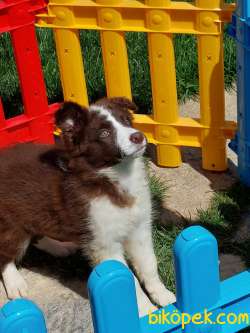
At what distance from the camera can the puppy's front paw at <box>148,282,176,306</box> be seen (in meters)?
3.74

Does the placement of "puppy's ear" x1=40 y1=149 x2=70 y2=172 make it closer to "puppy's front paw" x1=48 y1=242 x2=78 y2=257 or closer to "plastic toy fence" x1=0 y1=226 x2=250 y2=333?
"puppy's front paw" x1=48 y1=242 x2=78 y2=257

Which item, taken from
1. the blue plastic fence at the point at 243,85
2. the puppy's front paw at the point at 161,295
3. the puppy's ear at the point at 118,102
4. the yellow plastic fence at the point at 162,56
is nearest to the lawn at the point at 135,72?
the blue plastic fence at the point at 243,85

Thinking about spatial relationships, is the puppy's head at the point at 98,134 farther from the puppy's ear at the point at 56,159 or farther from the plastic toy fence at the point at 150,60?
the plastic toy fence at the point at 150,60

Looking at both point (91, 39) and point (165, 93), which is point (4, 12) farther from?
point (91, 39)

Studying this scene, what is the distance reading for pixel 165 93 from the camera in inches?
188

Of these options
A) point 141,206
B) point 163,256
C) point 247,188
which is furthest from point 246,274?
point 247,188

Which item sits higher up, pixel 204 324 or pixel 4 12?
pixel 4 12

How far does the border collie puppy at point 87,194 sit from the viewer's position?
3.44 metres

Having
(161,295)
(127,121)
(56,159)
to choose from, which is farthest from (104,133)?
(161,295)

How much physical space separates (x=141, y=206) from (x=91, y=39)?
291 cm

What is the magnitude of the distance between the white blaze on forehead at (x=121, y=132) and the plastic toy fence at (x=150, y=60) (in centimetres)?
125

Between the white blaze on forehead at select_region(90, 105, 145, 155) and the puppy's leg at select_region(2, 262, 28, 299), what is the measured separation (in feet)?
3.58

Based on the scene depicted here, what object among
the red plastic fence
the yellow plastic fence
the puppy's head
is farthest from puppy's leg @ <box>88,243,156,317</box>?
the red plastic fence

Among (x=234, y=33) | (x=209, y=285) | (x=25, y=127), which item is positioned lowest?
(x=25, y=127)
